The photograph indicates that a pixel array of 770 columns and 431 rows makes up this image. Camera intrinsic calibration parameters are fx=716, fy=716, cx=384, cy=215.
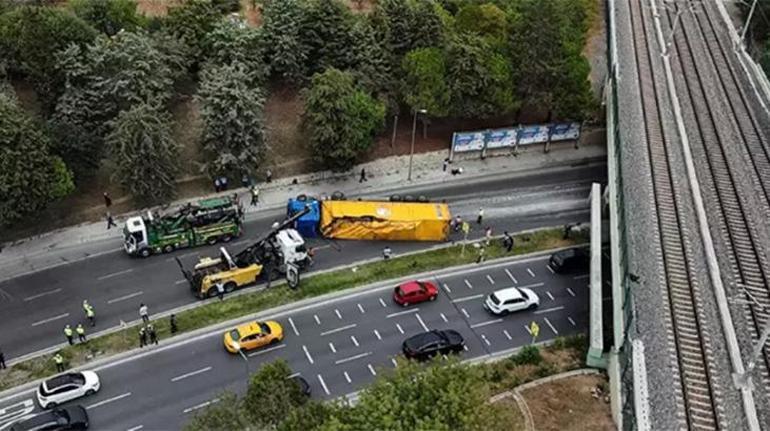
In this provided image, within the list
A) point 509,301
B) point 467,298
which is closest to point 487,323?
point 509,301

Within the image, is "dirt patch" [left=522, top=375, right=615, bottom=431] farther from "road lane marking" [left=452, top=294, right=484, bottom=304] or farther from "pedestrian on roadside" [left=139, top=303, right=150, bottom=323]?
"pedestrian on roadside" [left=139, top=303, right=150, bottom=323]

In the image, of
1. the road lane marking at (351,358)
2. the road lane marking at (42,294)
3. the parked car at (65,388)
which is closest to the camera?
the parked car at (65,388)

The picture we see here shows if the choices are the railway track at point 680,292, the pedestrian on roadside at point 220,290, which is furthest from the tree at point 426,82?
the pedestrian on roadside at point 220,290

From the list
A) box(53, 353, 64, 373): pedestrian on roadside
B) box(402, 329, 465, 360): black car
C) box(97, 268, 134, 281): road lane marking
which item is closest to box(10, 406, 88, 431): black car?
box(53, 353, 64, 373): pedestrian on roadside

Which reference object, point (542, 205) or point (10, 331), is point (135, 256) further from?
point (542, 205)

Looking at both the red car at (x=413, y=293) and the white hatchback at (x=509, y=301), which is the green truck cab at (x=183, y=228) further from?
the white hatchback at (x=509, y=301)

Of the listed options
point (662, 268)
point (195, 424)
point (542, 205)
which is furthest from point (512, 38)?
point (195, 424)
